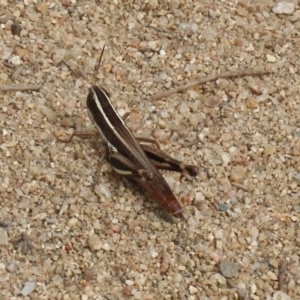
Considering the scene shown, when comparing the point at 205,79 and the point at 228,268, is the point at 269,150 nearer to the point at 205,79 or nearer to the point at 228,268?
the point at 205,79

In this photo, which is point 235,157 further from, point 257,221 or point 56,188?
point 56,188

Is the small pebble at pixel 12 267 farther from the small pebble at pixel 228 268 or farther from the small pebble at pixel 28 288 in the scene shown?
the small pebble at pixel 228 268

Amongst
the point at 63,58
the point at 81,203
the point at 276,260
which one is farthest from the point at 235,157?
the point at 63,58

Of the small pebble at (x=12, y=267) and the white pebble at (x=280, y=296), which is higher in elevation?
the white pebble at (x=280, y=296)

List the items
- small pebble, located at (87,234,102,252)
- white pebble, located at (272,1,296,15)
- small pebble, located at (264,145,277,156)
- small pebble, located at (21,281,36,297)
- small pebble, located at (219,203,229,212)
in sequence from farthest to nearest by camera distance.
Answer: white pebble, located at (272,1,296,15)
small pebble, located at (264,145,277,156)
small pebble, located at (219,203,229,212)
small pebble, located at (87,234,102,252)
small pebble, located at (21,281,36,297)

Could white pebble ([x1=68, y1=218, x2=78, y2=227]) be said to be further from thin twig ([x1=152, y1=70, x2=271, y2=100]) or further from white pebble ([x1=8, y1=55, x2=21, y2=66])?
white pebble ([x1=8, y1=55, x2=21, y2=66])

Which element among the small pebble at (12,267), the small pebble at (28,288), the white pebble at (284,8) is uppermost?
the white pebble at (284,8)

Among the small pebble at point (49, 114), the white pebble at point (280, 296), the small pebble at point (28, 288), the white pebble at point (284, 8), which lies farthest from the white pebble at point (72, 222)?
the white pebble at point (284, 8)

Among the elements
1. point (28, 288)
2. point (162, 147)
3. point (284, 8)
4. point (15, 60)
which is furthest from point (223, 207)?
point (284, 8)

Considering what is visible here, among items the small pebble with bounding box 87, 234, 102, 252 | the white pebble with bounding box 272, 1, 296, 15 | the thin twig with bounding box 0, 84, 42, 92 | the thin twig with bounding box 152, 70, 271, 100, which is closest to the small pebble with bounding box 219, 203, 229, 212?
the small pebble with bounding box 87, 234, 102, 252
